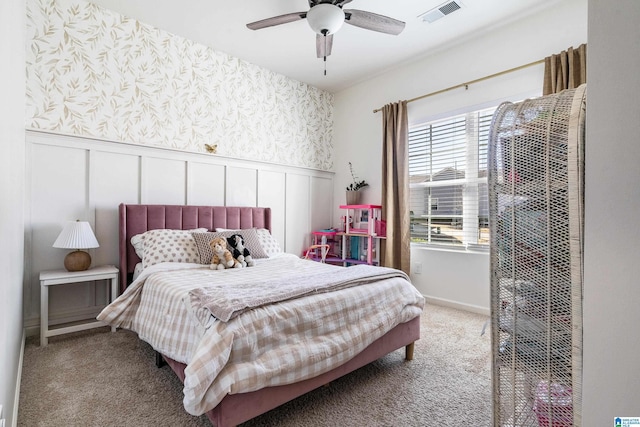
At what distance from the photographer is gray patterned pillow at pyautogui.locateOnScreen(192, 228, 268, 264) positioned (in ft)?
9.16

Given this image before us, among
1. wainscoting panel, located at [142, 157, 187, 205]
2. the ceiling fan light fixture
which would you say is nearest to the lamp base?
wainscoting panel, located at [142, 157, 187, 205]

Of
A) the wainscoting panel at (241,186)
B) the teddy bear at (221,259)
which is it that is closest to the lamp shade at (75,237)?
the teddy bear at (221,259)

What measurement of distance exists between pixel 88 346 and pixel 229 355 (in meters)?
1.88

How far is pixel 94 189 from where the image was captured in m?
2.91

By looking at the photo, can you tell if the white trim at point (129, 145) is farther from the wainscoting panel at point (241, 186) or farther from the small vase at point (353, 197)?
the small vase at point (353, 197)

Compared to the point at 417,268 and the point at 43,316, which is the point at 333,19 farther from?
the point at 43,316

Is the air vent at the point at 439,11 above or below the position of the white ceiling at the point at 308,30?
below

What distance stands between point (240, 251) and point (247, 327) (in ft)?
4.84

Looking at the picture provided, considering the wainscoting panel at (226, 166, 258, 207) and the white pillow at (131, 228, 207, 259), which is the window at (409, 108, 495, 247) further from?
the white pillow at (131, 228, 207, 259)

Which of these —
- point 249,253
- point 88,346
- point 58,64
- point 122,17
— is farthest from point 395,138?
point 88,346

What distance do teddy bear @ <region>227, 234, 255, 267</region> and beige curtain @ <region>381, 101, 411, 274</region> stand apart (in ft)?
6.05

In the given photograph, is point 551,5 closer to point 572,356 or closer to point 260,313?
point 572,356

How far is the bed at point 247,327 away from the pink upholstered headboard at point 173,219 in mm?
10

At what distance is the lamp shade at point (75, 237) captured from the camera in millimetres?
2490
